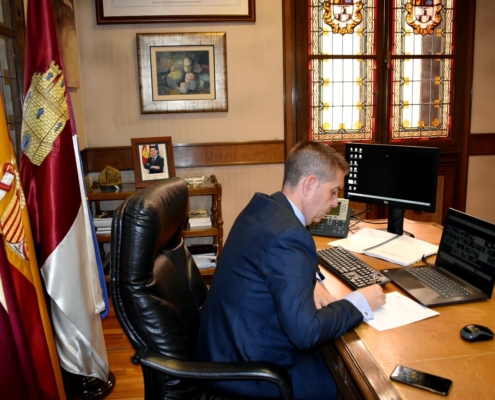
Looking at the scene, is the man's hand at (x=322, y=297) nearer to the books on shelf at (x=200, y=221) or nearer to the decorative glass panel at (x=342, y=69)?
the books on shelf at (x=200, y=221)

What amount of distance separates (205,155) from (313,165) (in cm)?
211

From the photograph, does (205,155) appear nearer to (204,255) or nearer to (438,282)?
(204,255)

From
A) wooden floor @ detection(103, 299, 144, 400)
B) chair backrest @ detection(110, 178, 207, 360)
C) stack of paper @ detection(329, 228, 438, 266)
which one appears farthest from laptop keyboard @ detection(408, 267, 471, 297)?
wooden floor @ detection(103, 299, 144, 400)

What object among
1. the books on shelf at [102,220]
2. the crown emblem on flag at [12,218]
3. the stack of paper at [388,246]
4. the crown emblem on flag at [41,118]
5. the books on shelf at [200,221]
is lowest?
the books on shelf at [200,221]

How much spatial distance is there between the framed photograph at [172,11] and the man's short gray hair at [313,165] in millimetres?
2186

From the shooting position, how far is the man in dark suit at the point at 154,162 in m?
3.32

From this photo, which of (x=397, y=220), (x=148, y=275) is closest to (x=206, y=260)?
(x=397, y=220)

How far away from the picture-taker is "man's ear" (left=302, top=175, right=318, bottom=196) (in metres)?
1.55

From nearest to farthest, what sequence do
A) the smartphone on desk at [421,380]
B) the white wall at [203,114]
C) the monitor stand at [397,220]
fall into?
the smartphone on desk at [421,380]
the monitor stand at [397,220]
the white wall at [203,114]

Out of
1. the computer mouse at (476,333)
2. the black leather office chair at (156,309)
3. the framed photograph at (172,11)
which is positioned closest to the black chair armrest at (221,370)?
the black leather office chair at (156,309)

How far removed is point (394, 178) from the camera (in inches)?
88.4

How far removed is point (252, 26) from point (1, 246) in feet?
8.51

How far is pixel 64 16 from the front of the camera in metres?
2.94

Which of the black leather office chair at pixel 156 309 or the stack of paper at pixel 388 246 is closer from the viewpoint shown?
the black leather office chair at pixel 156 309
